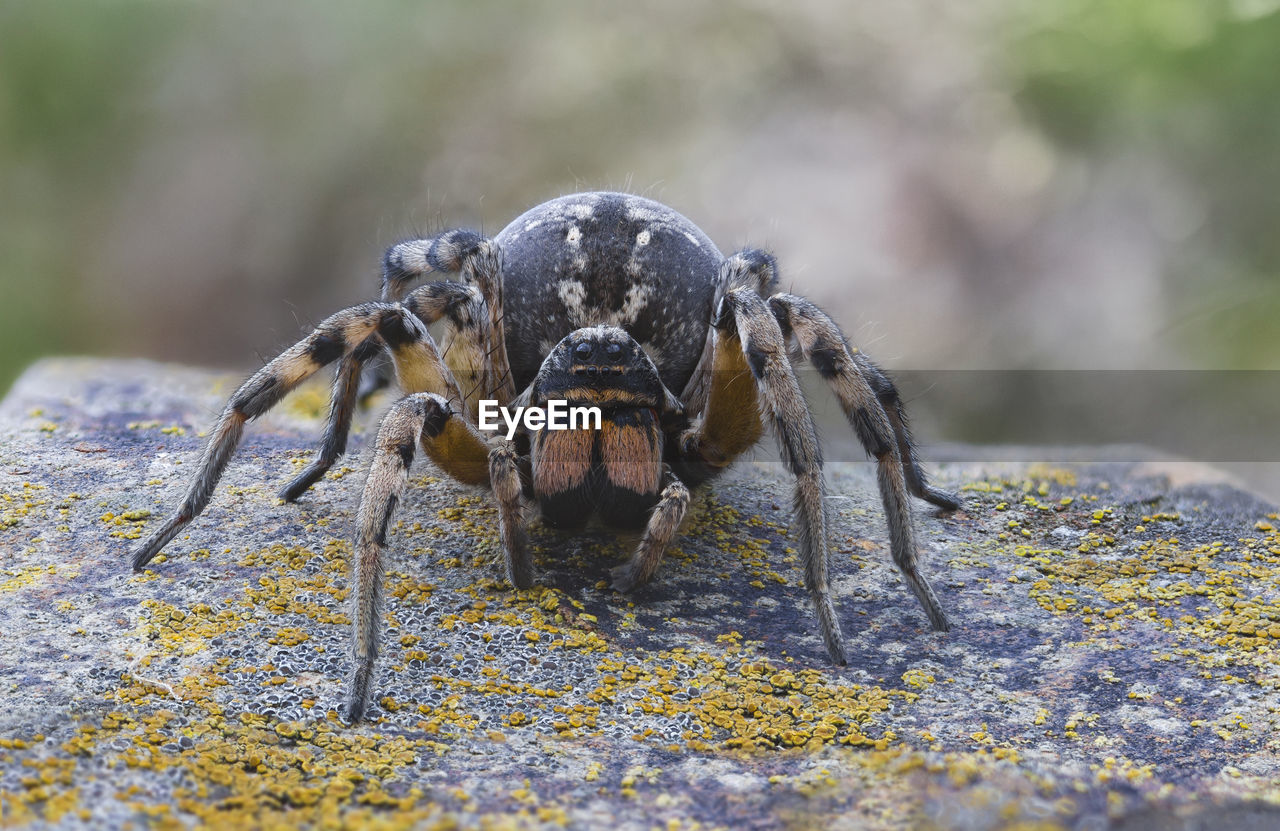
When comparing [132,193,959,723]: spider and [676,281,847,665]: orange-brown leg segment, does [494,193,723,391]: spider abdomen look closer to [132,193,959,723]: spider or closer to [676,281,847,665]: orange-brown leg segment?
[132,193,959,723]: spider

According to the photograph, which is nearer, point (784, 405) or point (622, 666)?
point (622, 666)

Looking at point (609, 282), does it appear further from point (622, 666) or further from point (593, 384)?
point (622, 666)

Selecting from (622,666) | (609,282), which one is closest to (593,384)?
(609,282)

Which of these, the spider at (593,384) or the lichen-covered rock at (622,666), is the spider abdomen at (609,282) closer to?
the spider at (593,384)

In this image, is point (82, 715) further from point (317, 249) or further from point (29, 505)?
point (317, 249)

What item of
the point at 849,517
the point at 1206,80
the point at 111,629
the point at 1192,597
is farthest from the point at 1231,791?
the point at 1206,80

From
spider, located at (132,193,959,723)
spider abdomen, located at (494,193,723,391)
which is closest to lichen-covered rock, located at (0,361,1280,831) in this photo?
spider, located at (132,193,959,723)

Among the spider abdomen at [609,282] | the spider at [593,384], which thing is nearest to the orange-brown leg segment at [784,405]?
the spider at [593,384]

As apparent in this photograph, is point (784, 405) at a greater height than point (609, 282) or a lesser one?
lesser
